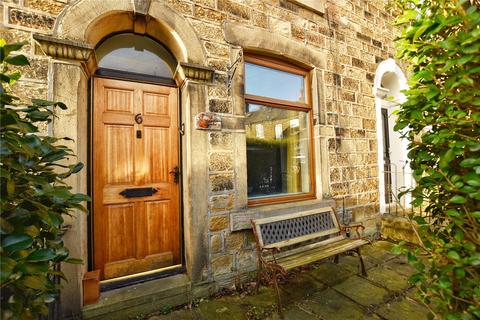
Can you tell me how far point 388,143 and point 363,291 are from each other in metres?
3.36

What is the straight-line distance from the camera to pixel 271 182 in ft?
10.4

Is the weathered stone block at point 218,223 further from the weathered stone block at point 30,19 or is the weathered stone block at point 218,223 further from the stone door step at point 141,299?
the weathered stone block at point 30,19

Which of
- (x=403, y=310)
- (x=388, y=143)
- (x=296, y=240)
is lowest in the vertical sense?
(x=403, y=310)

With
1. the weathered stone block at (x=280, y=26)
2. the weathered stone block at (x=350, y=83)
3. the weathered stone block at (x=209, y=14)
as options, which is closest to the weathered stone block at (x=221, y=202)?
the weathered stone block at (x=209, y=14)

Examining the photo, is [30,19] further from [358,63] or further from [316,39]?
[358,63]

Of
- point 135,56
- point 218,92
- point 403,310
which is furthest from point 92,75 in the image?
point 403,310

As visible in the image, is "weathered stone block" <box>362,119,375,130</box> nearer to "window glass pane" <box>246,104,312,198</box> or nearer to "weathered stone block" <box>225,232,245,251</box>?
"window glass pane" <box>246,104,312,198</box>

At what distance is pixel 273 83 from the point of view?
319cm

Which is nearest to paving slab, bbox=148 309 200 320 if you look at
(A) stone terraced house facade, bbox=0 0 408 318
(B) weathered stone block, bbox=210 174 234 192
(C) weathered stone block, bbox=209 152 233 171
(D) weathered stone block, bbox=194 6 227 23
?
(A) stone terraced house facade, bbox=0 0 408 318

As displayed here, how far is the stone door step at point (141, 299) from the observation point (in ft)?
6.67

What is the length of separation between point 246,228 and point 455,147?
1.97 meters

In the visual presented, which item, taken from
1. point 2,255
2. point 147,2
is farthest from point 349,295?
point 147,2

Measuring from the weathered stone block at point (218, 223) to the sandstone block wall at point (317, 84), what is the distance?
11mm

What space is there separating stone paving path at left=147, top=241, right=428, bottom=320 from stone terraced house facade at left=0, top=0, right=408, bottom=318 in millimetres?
334
